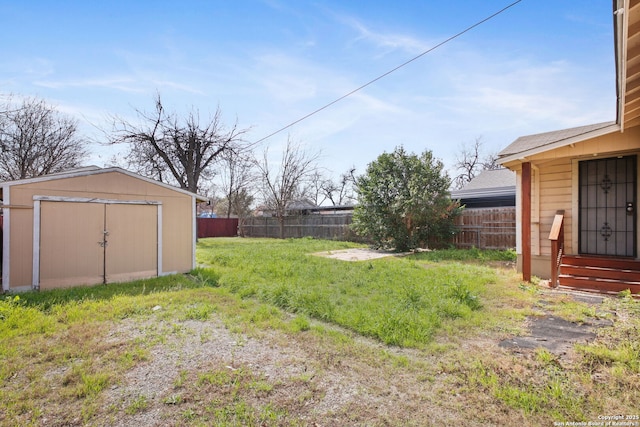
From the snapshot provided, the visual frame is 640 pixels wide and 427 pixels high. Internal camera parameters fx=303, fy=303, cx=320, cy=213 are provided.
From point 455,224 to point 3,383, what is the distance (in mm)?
12056

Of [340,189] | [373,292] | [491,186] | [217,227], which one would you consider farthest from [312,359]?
[340,189]

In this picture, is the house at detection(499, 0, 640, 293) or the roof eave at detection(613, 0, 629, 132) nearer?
the roof eave at detection(613, 0, 629, 132)

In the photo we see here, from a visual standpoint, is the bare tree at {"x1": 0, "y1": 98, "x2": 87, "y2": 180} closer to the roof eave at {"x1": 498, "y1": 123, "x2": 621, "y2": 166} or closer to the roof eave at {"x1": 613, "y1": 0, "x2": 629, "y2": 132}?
the roof eave at {"x1": 498, "y1": 123, "x2": 621, "y2": 166}

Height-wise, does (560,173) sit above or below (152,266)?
above

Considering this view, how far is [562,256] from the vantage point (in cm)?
582

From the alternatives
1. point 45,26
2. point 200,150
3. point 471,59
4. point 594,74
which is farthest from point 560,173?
point 200,150

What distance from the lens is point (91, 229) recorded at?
20.0 feet

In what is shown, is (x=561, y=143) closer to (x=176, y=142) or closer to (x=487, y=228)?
(x=487, y=228)

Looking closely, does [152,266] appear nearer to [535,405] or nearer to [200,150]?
[535,405]

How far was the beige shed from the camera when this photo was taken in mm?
5418

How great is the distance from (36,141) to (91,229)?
1529cm

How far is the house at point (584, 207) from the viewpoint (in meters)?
5.08

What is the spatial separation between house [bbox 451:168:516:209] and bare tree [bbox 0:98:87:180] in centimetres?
2050

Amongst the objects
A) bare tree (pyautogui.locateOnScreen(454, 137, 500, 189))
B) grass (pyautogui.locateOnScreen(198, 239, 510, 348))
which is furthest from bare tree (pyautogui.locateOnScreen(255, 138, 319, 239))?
bare tree (pyautogui.locateOnScreen(454, 137, 500, 189))
